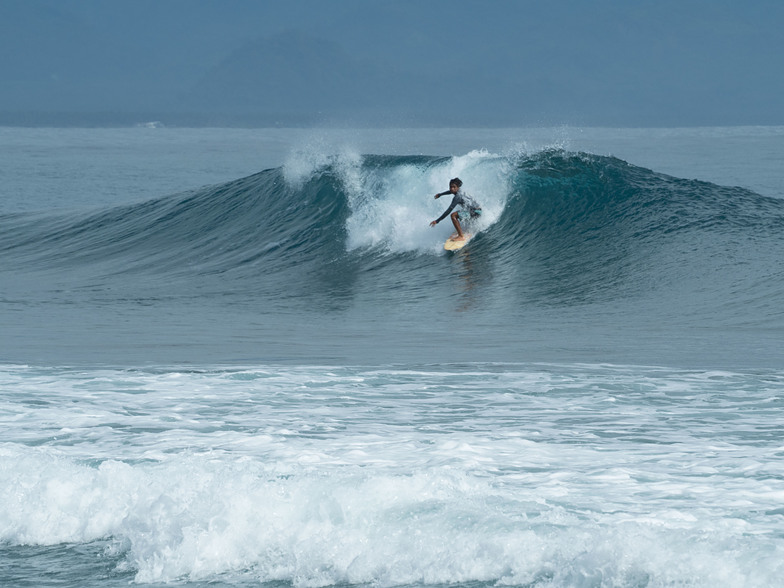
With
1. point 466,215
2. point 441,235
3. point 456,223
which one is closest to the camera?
point 456,223

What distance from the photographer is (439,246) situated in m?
16.7

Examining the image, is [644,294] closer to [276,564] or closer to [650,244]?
[650,244]

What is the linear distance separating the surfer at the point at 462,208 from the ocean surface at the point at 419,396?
33cm

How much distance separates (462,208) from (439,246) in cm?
106

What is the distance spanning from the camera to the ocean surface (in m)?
4.70

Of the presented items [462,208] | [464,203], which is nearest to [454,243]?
[464,203]

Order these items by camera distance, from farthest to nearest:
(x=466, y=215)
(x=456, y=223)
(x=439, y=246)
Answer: (x=466, y=215) < (x=439, y=246) < (x=456, y=223)

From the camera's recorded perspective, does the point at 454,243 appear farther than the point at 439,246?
No

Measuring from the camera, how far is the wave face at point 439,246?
13.0 metres

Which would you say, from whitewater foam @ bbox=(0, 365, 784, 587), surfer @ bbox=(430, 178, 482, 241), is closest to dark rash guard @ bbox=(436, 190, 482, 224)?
surfer @ bbox=(430, 178, 482, 241)

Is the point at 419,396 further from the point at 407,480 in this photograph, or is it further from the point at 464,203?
the point at 464,203

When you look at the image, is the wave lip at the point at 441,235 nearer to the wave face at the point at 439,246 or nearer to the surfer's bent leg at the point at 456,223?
the wave face at the point at 439,246

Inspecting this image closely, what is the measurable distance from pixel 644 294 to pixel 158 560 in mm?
9315

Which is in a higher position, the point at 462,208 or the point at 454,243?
the point at 462,208
